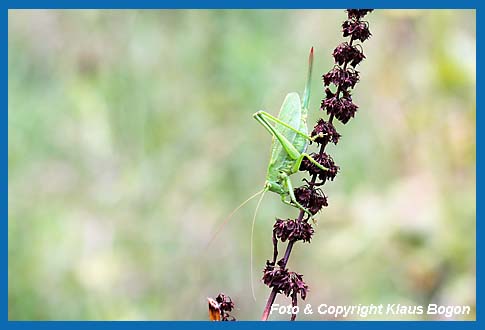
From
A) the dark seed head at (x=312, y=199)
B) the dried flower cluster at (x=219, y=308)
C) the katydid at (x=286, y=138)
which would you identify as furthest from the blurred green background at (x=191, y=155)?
the dried flower cluster at (x=219, y=308)

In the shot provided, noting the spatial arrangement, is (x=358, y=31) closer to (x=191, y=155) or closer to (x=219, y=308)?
(x=219, y=308)

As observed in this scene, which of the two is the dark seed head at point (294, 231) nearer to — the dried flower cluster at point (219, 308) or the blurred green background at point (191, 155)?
the dried flower cluster at point (219, 308)

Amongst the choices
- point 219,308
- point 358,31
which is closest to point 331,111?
point 358,31

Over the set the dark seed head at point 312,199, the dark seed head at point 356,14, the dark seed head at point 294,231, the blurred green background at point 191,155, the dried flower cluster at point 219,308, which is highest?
the blurred green background at point 191,155

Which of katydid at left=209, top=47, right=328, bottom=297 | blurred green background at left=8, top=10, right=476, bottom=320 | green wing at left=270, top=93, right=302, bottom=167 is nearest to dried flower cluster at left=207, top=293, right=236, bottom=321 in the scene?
katydid at left=209, top=47, right=328, bottom=297

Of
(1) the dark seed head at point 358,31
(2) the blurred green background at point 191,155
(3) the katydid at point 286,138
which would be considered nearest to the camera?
(1) the dark seed head at point 358,31

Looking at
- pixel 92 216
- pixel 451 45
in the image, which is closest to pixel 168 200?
pixel 92 216

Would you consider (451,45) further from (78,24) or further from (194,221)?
(78,24)

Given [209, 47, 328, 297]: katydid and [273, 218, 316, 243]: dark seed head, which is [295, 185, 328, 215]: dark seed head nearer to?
[273, 218, 316, 243]: dark seed head
